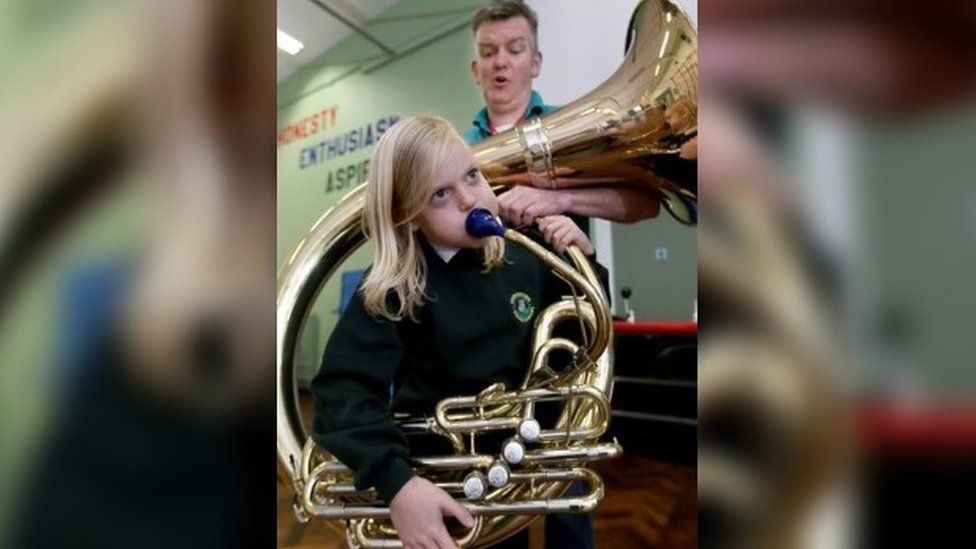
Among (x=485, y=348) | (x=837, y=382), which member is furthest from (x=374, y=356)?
(x=837, y=382)

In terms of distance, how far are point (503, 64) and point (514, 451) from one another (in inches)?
11.7

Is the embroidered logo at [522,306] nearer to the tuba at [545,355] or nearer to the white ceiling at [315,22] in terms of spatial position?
the tuba at [545,355]

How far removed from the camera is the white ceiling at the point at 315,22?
16.3 inches

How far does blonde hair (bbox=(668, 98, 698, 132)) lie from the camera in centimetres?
40

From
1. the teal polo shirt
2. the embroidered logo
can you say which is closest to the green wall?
the teal polo shirt

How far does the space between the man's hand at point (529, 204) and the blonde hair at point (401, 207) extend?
23 mm

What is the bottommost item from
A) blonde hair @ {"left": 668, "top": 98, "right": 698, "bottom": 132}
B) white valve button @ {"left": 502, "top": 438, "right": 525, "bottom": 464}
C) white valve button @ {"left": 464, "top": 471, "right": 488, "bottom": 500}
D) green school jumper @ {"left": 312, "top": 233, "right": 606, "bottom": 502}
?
white valve button @ {"left": 464, "top": 471, "right": 488, "bottom": 500}

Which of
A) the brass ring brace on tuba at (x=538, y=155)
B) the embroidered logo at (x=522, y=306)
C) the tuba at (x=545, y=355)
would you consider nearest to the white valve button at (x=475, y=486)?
the tuba at (x=545, y=355)

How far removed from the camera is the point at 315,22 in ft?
1.44

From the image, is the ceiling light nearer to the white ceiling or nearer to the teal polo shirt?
the white ceiling

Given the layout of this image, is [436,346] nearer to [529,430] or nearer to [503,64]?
[529,430]

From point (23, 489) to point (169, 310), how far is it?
0.31 feet

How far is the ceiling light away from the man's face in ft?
0.43

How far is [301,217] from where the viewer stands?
460mm
